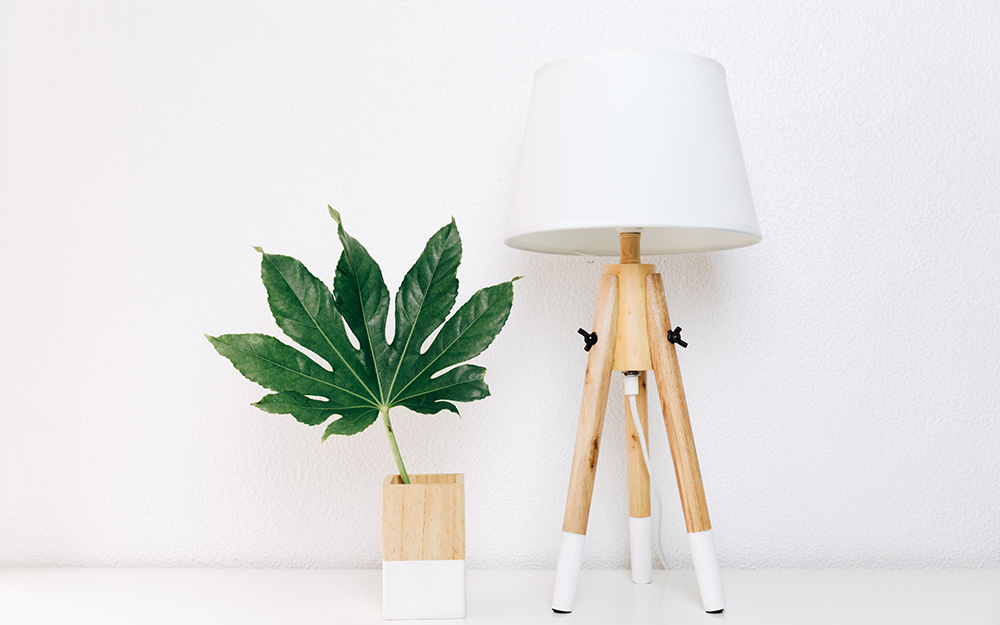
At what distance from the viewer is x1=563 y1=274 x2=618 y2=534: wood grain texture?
2.57 ft

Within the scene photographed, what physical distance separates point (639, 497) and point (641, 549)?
0.07 metres

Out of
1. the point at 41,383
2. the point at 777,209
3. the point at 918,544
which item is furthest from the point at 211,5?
the point at 918,544

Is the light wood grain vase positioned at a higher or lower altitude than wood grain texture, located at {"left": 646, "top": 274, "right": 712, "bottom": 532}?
lower

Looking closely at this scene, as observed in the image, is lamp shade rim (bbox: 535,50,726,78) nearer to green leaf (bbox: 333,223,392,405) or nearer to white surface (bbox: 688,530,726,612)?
green leaf (bbox: 333,223,392,405)

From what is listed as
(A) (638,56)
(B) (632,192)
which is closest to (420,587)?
(B) (632,192)

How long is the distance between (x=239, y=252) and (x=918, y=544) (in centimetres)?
106

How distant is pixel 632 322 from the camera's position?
79 cm

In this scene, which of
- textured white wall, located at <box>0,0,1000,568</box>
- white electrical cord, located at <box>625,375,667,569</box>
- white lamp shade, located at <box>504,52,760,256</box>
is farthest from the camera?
textured white wall, located at <box>0,0,1000,568</box>

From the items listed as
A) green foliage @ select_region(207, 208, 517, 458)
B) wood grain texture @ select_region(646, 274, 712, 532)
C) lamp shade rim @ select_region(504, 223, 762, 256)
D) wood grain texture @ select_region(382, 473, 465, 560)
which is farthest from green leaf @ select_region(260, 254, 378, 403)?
wood grain texture @ select_region(646, 274, 712, 532)

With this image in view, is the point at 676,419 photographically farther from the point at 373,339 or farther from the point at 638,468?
the point at 373,339

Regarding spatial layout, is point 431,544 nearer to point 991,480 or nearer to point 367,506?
point 367,506

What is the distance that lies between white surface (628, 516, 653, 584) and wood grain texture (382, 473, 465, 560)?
25cm

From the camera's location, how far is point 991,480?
3.24 ft

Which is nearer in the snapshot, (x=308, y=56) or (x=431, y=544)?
(x=431, y=544)
